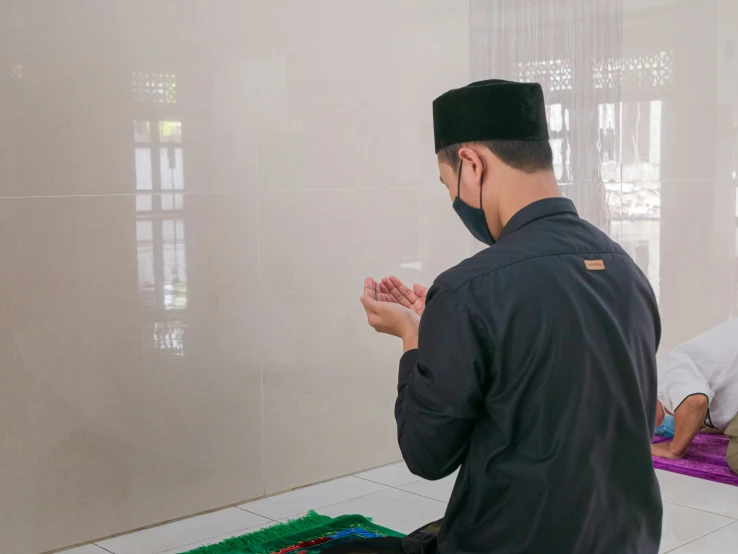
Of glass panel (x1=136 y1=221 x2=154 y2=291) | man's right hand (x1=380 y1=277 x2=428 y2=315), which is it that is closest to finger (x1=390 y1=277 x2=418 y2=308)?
man's right hand (x1=380 y1=277 x2=428 y2=315)

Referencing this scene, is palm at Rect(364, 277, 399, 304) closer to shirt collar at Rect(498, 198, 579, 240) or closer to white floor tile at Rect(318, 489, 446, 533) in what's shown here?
shirt collar at Rect(498, 198, 579, 240)

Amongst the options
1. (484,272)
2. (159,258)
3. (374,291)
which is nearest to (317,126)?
(159,258)

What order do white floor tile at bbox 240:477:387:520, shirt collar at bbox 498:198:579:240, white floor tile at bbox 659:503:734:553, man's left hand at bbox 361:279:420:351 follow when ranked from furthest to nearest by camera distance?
1. white floor tile at bbox 240:477:387:520
2. white floor tile at bbox 659:503:734:553
3. man's left hand at bbox 361:279:420:351
4. shirt collar at bbox 498:198:579:240

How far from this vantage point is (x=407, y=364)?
4.97ft

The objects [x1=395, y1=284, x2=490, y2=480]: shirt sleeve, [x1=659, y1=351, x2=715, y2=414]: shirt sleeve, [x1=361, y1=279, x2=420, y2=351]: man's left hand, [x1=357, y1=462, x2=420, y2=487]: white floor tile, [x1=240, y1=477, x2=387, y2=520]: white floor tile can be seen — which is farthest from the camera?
[x1=659, y1=351, x2=715, y2=414]: shirt sleeve

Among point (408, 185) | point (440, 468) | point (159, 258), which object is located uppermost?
point (408, 185)

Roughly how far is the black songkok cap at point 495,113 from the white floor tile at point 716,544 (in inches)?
71.3

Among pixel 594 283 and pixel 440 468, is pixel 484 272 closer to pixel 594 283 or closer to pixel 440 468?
pixel 594 283

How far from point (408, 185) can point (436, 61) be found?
55cm

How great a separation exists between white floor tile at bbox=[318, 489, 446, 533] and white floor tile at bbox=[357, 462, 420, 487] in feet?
0.42

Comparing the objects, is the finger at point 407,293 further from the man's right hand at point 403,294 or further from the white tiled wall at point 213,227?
the white tiled wall at point 213,227

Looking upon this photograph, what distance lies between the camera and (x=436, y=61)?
12.0 ft

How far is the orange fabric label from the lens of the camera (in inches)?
54.6

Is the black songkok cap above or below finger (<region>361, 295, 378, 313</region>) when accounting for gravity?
above
